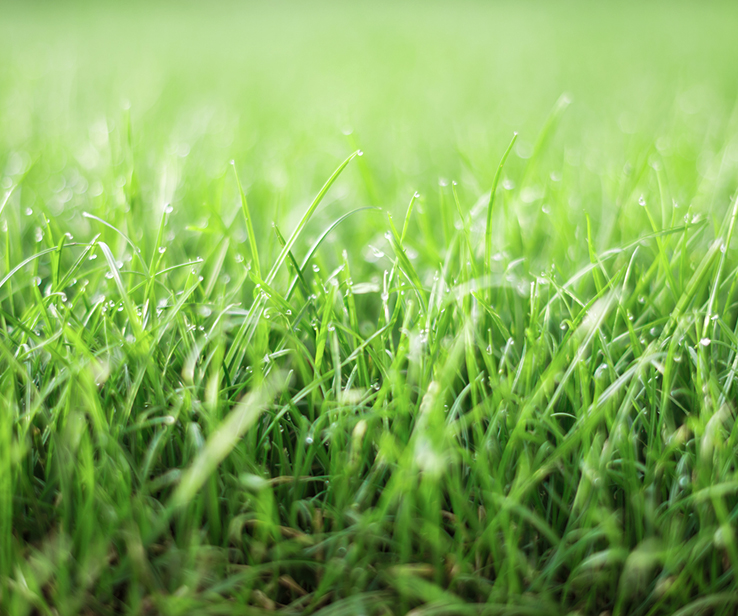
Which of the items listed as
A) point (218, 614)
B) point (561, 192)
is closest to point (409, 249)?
Result: point (561, 192)

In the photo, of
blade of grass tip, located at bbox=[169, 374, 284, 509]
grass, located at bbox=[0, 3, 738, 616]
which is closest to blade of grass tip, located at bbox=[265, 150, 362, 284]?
grass, located at bbox=[0, 3, 738, 616]

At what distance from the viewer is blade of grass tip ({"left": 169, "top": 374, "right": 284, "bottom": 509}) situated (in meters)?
0.51

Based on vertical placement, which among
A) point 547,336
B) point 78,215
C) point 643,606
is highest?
point 78,215

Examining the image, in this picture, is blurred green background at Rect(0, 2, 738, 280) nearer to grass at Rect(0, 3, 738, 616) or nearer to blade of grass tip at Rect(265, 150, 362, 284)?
grass at Rect(0, 3, 738, 616)

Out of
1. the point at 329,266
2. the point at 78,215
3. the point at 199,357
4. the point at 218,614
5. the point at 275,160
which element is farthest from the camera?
the point at 275,160

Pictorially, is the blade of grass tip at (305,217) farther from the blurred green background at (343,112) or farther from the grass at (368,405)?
the blurred green background at (343,112)

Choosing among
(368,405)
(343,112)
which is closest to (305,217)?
(368,405)

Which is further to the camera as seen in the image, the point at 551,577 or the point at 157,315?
the point at 157,315

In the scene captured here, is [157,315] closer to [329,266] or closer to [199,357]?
[199,357]

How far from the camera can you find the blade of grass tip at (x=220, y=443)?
513 mm

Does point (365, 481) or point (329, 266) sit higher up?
point (329, 266)

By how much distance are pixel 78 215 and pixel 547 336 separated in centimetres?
105

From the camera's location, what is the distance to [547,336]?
82 cm

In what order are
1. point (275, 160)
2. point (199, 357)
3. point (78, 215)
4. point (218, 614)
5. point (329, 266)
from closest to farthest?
point (218, 614) → point (199, 357) → point (329, 266) → point (78, 215) → point (275, 160)
